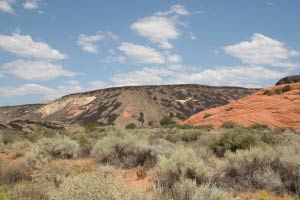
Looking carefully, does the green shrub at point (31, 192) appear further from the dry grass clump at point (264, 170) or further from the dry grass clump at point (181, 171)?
the dry grass clump at point (264, 170)

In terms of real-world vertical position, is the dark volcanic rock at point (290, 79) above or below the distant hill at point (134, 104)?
above

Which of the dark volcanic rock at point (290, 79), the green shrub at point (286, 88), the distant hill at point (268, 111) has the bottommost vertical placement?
the distant hill at point (268, 111)

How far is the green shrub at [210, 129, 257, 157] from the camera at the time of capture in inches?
451

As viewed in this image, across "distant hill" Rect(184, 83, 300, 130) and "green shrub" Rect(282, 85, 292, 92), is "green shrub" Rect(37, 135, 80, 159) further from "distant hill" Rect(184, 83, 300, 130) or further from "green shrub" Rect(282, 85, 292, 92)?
"green shrub" Rect(282, 85, 292, 92)

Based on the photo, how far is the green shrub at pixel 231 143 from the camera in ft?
37.6

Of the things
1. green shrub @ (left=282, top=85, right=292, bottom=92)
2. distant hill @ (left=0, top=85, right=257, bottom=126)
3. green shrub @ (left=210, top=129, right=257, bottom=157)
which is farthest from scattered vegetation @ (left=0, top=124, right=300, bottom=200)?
distant hill @ (left=0, top=85, right=257, bottom=126)

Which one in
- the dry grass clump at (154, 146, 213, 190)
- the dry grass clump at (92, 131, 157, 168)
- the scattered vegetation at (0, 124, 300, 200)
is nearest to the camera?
the scattered vegetation at (0, 124, 300, 200)

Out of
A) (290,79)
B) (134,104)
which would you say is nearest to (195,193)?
(290,79)

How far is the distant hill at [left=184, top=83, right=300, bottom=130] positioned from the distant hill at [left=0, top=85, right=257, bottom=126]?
34.8 metres

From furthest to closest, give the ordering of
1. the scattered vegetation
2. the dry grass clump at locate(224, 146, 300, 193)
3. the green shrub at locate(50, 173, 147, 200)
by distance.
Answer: the dry grass clump at locate(224, 146, 300, 193), the scattered vegetation, the green shrub at locate(50, 173, 147, 200)

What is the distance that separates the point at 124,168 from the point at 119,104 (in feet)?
276

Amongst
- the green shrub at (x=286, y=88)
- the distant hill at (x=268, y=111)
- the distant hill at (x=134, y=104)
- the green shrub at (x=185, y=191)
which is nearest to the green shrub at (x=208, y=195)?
the green shrub at (x=185, y=191)

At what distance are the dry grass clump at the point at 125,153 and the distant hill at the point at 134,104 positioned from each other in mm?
68387

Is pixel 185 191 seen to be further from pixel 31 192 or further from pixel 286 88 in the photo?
pixel 286 88
